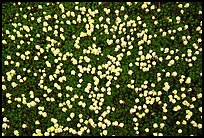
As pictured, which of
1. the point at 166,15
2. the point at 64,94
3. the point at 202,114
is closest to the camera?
the point at 202,114

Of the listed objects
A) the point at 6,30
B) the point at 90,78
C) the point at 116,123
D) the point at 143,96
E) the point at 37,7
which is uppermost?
the point at 37,7

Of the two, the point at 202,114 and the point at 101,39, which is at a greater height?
the point at 101,39

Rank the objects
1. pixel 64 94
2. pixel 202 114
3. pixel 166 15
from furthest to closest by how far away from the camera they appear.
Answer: pixel 166 15
pixel 64 94
pixel 202 114

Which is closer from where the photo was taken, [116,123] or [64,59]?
[116,123]

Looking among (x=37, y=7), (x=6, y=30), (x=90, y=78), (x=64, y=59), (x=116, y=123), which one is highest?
(x=37, y=7)

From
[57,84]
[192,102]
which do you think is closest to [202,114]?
[192,102]

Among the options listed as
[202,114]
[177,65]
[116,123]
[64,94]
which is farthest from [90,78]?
[202,114]

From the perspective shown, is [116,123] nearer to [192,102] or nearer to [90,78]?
[90,78]

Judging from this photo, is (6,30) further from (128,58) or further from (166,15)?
(166,15)

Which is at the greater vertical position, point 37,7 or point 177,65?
point 37,7
